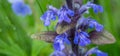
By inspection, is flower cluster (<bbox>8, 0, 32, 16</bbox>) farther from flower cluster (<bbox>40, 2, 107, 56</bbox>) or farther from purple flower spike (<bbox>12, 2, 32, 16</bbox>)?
flower cluster (<bbox>40, 2, 107, 56</bbox>)

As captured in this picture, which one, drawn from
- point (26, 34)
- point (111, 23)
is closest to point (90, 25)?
point (111, 23)

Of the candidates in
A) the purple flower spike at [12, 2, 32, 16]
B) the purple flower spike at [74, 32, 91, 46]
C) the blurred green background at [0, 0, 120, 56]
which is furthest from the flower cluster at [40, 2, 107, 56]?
the purple flower spike at [12, 2, 32, 16]

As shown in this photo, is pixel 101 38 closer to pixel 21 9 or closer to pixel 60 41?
pixel 60 41

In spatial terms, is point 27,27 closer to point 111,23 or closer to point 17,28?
point 17,28

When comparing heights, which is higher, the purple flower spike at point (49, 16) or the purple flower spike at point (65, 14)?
the purple flower spike at point (49, 16)

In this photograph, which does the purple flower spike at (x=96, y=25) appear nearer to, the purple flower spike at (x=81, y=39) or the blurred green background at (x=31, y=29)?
the purple flower spike at (x=81, y=39)

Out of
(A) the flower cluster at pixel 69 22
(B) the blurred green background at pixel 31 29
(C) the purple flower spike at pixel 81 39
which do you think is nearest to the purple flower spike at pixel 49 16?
(A) the flower cluster at pixel 69 22
